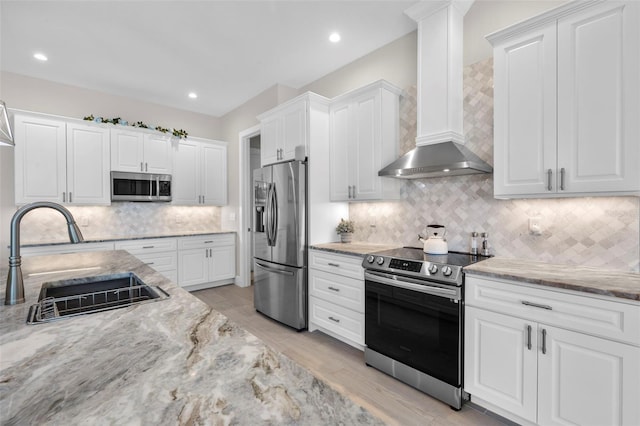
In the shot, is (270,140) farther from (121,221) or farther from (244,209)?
(121,221)

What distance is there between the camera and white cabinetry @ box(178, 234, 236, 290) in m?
4.61

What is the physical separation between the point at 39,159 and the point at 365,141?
3978 millimetres

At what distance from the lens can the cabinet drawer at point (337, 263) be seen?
2711mm

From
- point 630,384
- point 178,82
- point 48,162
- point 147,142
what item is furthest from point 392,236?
point 48,162

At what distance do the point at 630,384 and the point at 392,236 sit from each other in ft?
6.51

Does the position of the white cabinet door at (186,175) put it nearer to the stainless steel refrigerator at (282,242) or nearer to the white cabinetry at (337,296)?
the stainless steel refrigerator at (282,242)

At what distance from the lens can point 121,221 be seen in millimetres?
4555

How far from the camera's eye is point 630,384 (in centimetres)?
142

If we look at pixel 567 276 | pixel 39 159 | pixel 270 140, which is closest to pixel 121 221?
pixel 39 159

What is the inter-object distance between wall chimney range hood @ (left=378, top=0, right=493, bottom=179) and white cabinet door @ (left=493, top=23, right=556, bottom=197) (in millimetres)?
267

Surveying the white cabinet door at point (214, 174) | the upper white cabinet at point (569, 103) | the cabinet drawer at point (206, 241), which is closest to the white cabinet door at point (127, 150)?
the white cabinet door at point (214, 174)

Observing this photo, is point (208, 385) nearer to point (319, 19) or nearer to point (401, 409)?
point (401, 409)

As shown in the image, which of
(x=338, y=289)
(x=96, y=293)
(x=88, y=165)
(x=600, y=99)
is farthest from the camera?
(x=88, y=165)

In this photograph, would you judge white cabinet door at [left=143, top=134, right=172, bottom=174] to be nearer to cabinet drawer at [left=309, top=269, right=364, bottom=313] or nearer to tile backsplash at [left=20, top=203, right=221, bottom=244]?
tile backsplash at [left=20, top=203, right=221, bottom=244]
